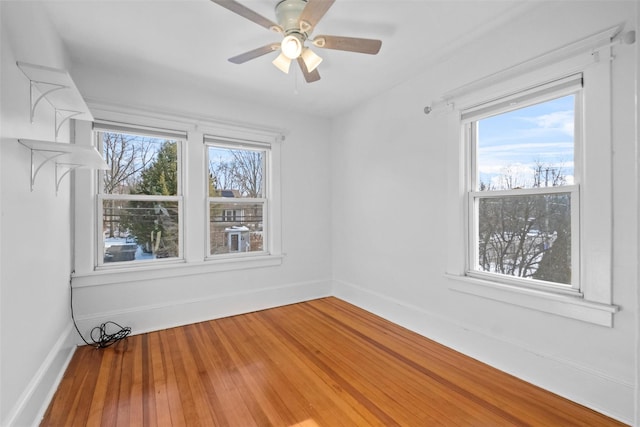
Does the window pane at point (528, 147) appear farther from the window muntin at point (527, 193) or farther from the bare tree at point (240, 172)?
the bare tree at point (240, 172)

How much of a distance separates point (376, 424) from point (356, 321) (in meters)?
1.54

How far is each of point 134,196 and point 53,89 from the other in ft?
4.78

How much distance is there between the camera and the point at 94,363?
2.38 m

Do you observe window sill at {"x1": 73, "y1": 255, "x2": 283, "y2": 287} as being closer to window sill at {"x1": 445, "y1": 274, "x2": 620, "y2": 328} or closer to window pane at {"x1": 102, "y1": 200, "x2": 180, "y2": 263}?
window pane at {"x1": 102, "y1": 200, "x2": 180, "y2": 263}

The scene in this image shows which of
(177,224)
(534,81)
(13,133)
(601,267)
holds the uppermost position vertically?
(534,81)

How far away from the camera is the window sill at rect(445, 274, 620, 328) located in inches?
69.9

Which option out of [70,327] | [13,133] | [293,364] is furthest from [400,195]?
[70,327]

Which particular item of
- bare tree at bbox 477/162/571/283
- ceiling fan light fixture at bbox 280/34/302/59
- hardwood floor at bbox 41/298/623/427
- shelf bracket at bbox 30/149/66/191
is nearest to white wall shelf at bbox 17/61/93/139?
shelf bracket at bbox 30/149/66/191

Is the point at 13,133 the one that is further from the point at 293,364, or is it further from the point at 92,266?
the point at 293,364

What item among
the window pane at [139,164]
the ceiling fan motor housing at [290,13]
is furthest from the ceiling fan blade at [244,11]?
the window pane at [139,164]

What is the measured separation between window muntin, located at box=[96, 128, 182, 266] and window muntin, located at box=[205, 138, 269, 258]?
37 cm

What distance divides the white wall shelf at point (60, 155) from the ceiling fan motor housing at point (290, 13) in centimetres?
142

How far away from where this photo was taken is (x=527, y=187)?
2.23m

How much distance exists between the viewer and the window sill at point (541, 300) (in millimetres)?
1776
